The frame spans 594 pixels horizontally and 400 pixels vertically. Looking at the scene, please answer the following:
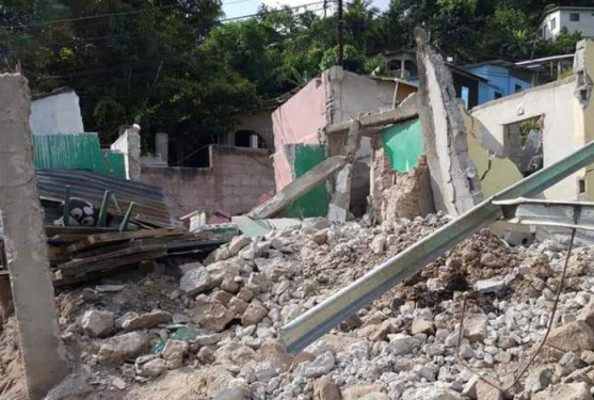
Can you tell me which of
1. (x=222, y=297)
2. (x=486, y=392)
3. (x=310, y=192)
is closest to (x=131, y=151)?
(x=310, y=192)

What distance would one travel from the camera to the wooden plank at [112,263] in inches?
274

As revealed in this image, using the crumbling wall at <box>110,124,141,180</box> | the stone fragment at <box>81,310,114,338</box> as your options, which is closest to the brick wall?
the crumbling wall at <box>110,124,141,180</box>

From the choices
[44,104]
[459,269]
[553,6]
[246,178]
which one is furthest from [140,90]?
[553,6]

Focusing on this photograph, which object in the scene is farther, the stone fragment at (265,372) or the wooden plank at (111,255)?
the wooden plank at (111,255)

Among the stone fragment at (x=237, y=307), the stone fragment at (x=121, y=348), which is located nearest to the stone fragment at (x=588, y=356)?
the stone fragment at (x=237, y=307)

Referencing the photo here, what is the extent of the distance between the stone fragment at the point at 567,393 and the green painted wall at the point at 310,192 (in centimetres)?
754

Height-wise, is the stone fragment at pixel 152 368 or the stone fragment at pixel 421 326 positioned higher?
the stone fragment at pixel 421 326

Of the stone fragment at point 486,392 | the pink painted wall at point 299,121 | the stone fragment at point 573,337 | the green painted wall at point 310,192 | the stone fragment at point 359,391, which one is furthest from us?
the pink painted wall at point 299,121

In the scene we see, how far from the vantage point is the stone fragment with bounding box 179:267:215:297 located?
271 inches

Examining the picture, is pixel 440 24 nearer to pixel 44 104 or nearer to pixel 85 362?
pixel 44 104

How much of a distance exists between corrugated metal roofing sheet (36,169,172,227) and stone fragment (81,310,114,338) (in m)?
1.95

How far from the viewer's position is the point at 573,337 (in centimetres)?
436

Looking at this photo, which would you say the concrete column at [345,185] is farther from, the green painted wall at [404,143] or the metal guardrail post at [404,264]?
the metal guardrail post at [404,264]

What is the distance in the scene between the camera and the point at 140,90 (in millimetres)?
18672
